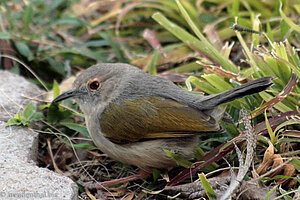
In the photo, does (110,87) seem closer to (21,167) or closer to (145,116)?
(145,116)

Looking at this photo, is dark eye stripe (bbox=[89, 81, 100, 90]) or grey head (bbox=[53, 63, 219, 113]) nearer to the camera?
grey head (bbox=[53, 63, 219, 113])

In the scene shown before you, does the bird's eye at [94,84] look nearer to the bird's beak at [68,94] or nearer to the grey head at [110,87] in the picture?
the grey head at [110,87]

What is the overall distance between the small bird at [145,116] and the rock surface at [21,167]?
2.01 feet

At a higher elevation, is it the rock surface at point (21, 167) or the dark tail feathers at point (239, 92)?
the dark tail feathers at point (239, 92)

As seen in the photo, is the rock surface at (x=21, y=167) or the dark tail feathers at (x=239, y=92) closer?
the rock surface at (x=21, y=167)

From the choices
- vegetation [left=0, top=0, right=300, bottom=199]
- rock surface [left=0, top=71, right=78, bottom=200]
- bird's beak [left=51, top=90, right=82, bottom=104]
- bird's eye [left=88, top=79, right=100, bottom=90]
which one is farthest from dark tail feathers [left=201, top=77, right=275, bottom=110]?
rock surface [left=0, top=71, right=78, bottom=200]

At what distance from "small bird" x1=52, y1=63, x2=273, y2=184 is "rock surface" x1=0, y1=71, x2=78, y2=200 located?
0.61m

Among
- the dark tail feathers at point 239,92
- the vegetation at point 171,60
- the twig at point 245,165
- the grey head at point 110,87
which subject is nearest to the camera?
the twig at point 245,165

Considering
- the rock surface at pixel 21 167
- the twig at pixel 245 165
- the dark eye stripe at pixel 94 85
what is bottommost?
the rock surface at pixel 21 167

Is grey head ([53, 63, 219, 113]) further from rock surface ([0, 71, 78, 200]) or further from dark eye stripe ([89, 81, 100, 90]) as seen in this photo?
rock surface ([0, 71, 78, 200])

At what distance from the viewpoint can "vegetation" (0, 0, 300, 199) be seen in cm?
420

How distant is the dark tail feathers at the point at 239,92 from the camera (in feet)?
12.7

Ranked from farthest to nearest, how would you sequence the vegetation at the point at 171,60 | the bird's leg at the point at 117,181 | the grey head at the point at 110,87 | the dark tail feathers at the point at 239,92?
the grey head at the point at 110,87
the bird's leg at the point at 117,181
the vegetation at the point at 171,60
the dark tail feathers at the point at 239,92

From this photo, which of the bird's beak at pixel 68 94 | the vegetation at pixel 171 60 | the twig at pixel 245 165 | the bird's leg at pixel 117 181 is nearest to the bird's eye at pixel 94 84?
the bird's beak at pixel 68 94
